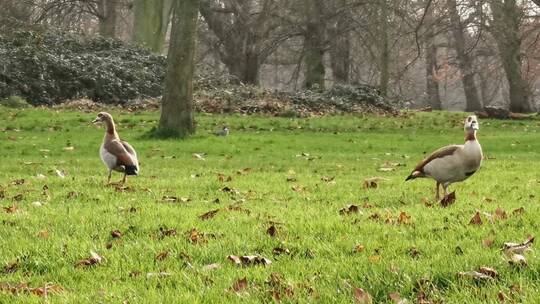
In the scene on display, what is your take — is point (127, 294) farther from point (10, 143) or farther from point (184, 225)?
point (10, 143)

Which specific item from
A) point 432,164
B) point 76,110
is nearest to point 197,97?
point 76,110

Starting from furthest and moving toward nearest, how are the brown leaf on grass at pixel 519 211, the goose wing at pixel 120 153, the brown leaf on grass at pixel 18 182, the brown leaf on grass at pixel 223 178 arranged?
the brown leaf on grass at pixel 223 178, the brown leaf on grass at pixel 18 182, the goose wing at pixel 120 153, the brown leaf on grass at pixel 519 211

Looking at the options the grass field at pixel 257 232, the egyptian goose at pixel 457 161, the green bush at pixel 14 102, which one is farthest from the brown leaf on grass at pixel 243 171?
the green bush at pixel 14 102

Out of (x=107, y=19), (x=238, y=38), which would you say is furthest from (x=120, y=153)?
(x=238, y=38)

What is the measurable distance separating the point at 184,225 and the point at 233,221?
57 cm

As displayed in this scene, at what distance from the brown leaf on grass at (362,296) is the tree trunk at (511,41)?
31.3m

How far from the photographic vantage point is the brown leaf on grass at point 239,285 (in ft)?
16.3

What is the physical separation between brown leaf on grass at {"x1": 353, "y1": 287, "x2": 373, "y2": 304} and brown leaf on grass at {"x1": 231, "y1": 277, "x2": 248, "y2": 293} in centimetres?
82

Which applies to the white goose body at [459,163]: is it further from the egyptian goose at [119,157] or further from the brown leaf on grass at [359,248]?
the egyptian goose at [119,157]

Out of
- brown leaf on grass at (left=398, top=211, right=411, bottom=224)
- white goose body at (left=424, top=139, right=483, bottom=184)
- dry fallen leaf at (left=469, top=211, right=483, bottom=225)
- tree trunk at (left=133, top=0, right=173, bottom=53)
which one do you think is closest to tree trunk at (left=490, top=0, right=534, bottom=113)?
tree trunk at (left=133, top=0, right=173, bottom=53)

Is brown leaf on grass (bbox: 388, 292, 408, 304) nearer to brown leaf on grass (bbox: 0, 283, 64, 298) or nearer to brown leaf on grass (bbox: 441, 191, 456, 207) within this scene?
brown leaf on grass (bbox: 0, 283, 64, 298)

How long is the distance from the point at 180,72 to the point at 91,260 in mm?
16021

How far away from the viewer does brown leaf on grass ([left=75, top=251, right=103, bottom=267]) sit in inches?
232

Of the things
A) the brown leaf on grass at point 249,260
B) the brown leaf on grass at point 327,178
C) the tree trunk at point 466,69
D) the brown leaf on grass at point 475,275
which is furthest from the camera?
the tree trunk at point 466,69
